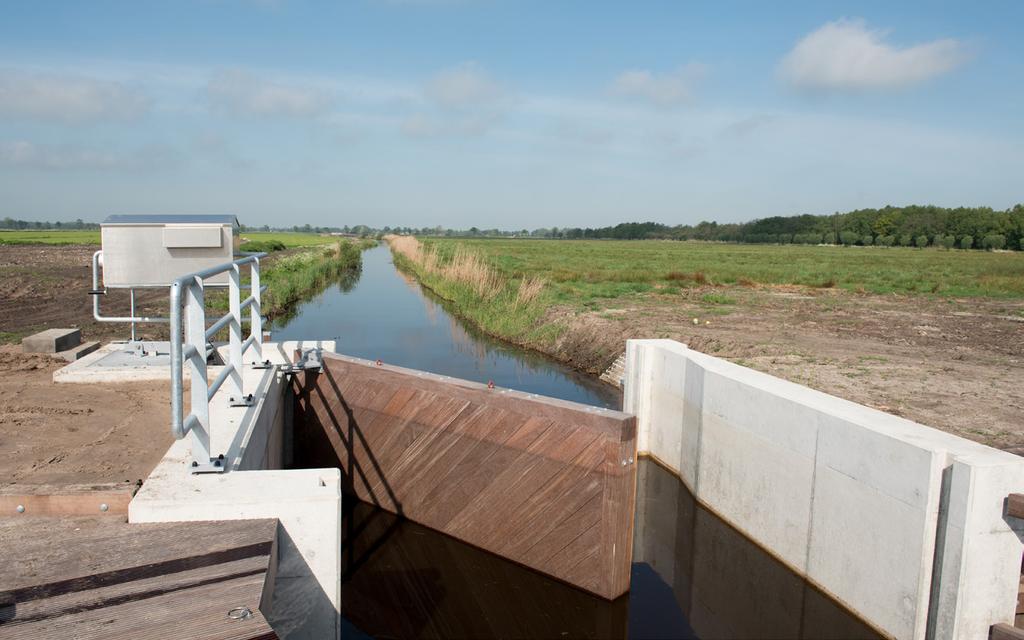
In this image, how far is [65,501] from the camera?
3.49 metres

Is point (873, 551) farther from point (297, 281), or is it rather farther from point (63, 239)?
point (63, 239)

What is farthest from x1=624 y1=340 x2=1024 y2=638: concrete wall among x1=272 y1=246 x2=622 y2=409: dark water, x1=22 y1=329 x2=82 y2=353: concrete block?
x1=22 y1=329 x2=82 y2=353: concrete block

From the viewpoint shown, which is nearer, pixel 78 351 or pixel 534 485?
pixel 534 485

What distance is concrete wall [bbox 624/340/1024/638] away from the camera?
14.9ft

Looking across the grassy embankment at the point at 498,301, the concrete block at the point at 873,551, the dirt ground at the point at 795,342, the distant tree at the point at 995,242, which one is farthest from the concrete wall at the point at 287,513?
the distant tree at the point at 995,242

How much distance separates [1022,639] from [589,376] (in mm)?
10491

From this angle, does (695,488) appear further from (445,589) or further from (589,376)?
(589,376)

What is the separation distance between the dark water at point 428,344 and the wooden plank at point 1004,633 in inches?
299

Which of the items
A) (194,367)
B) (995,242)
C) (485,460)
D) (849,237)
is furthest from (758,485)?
(849,237)

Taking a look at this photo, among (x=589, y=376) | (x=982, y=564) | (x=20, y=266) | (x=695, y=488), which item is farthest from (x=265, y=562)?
(x=20, y=266)

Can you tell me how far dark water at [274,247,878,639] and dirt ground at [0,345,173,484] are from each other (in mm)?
2012

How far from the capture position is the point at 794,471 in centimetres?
596

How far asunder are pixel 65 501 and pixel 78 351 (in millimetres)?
5060

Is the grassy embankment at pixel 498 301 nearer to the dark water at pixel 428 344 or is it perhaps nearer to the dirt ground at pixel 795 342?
the dark water at pixel 428 344
